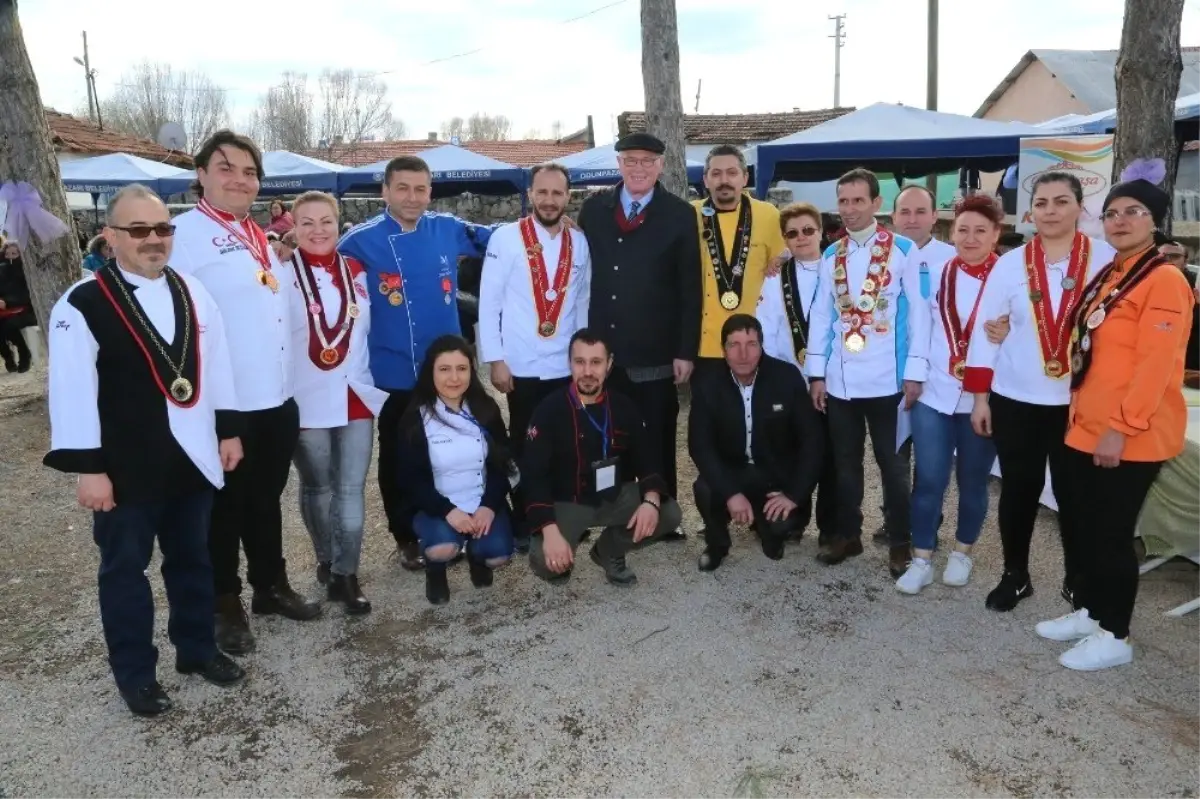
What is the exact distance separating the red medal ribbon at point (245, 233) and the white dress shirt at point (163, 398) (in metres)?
0.33

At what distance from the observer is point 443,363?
401cm

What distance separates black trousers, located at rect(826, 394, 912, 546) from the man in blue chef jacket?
6.40 ft

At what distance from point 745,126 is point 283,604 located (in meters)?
28.5

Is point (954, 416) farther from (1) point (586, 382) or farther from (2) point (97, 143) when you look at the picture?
(2) point (97, 143)

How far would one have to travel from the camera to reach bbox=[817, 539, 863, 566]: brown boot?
4.39 meters

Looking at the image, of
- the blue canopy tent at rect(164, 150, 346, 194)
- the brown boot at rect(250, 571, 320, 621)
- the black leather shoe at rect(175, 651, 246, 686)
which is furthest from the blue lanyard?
the blue canopy tent at rect(164, 150, 346, 194)

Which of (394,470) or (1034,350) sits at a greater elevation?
(1034,350)

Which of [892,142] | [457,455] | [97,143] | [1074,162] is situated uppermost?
[97,143]

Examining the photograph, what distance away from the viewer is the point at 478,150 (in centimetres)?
3647

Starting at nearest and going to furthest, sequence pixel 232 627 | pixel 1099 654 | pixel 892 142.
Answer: pixel 1099 654
pixel 232 627
pixel 892 142

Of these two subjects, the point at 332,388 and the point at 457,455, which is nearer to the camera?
the point at 332,388

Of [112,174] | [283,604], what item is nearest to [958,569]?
[283,604]

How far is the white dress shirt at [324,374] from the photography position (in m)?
3.73

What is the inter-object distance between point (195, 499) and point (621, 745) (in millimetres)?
1762
